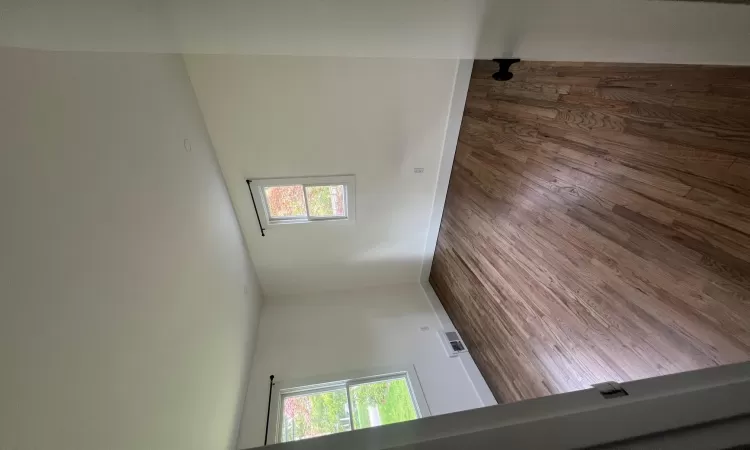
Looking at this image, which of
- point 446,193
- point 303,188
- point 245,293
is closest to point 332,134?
point 303,188

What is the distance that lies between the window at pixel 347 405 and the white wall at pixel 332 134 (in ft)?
4.60

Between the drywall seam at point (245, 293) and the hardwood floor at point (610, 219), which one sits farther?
the drywall seam at point (245, 293)

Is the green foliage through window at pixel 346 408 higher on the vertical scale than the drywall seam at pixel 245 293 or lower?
lower

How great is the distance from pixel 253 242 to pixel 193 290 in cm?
164

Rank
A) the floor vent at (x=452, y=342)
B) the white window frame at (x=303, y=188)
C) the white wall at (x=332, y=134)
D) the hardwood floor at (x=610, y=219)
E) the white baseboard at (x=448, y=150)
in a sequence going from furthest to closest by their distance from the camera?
the floor vent at (x=452, y=342)
the white window frame at (x=303, y=188)
the white baseboard at (x=448, y=150)
the white wall at (x=332, y=134)
the hardwood floor at (x=610, y=219)

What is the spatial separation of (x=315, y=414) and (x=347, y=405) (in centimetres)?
32

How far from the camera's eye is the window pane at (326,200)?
10.8 feet

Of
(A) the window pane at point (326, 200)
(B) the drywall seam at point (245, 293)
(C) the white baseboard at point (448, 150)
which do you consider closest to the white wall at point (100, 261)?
(B) the drywall seam at point (245, 293)

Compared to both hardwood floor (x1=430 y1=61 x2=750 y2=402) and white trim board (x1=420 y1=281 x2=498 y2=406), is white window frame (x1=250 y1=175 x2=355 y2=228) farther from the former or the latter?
white trim board (x1=420 y1=281 x2=498 y2=406)

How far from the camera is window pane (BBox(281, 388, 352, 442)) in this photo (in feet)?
9.52

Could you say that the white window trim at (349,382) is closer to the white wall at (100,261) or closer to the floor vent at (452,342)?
the floor vent at (452,342)

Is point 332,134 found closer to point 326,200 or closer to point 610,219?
point 326,200

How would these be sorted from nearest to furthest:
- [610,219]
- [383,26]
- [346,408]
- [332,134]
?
[383,26], [610,219], [332,134], [346,408]

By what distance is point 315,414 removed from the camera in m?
2.99
